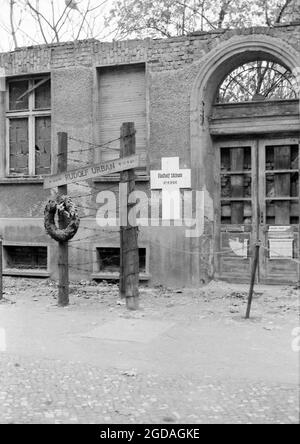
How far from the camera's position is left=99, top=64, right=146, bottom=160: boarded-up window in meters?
10.4

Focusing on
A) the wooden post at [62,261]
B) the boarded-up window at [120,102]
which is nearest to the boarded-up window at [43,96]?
the boarded-up window at [120,102]

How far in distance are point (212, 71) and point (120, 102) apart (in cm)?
186

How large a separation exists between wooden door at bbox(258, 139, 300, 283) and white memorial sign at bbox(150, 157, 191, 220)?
145cm

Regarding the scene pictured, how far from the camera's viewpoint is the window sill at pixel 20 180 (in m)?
11.0

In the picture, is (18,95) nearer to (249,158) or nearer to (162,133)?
(162,133)

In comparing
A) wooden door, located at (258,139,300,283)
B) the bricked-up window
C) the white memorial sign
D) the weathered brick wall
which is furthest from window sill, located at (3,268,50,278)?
wooden door, located at (258,139,300,283)

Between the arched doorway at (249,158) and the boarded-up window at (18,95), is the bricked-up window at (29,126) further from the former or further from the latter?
the arched doorway at (249,158)

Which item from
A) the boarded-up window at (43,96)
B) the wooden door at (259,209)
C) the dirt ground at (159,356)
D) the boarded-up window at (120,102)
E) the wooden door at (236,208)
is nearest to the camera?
the dirt ground at (159,356)

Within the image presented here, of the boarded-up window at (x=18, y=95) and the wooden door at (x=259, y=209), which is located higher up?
the boarded-up window at (x=18, y=95)

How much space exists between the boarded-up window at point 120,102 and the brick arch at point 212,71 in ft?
3.46

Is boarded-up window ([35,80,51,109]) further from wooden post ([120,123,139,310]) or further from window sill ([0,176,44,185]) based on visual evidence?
wooden post ([120,123,139,310])

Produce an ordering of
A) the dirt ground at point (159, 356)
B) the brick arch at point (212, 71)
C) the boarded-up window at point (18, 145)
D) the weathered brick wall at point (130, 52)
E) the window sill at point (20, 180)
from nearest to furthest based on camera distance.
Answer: the dirt ground at point (159, 356) < the brick arch at point (212, 71) < the weathered brick wall at point (130, 52) < the window sill at point (20, 180) < the boarded-up window at point (18, 145)

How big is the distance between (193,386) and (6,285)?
652 centimetres
